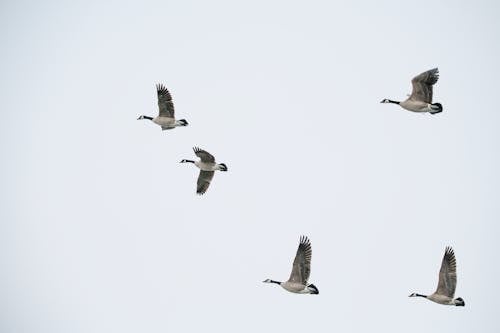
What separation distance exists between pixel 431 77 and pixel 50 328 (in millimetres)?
153416

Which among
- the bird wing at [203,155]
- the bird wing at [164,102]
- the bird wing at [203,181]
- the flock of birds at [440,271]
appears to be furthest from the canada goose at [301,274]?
the bird wing at [164,102]

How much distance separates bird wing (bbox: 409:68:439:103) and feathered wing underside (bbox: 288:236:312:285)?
653 centimetres

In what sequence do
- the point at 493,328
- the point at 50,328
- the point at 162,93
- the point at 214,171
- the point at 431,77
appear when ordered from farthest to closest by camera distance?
the point at 50,328 → the point at 493,328 → the point at 214,171 → the point at 162,93 → the point at 431,77

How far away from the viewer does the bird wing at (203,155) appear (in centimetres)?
3475

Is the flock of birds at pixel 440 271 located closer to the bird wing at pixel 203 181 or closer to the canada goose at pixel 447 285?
the canada goose at pixel 447 285

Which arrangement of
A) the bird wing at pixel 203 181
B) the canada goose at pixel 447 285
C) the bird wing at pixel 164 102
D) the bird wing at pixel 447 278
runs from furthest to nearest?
the bird wing at pixel 203 181
the bird wing at pixel 164 102
the canada goose at pixel 447 285
the bird wing at pixel 447 278

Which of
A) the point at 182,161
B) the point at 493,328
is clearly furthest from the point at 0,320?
the point at 182,161

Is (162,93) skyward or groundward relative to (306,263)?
skyward

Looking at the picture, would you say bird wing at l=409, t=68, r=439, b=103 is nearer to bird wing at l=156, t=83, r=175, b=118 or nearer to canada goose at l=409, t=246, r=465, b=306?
canada goose at l=409, t=246, r=465, b=306

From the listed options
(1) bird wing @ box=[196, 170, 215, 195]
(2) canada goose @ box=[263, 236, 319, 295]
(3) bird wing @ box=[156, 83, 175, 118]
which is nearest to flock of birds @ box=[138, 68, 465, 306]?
(2) canada goose @ box=[263, 236, 319, 295]

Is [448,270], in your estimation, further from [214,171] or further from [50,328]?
[50,328]

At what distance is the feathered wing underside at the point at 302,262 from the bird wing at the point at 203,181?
7.46 m

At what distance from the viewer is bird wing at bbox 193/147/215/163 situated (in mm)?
34750

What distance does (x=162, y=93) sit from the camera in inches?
1364
